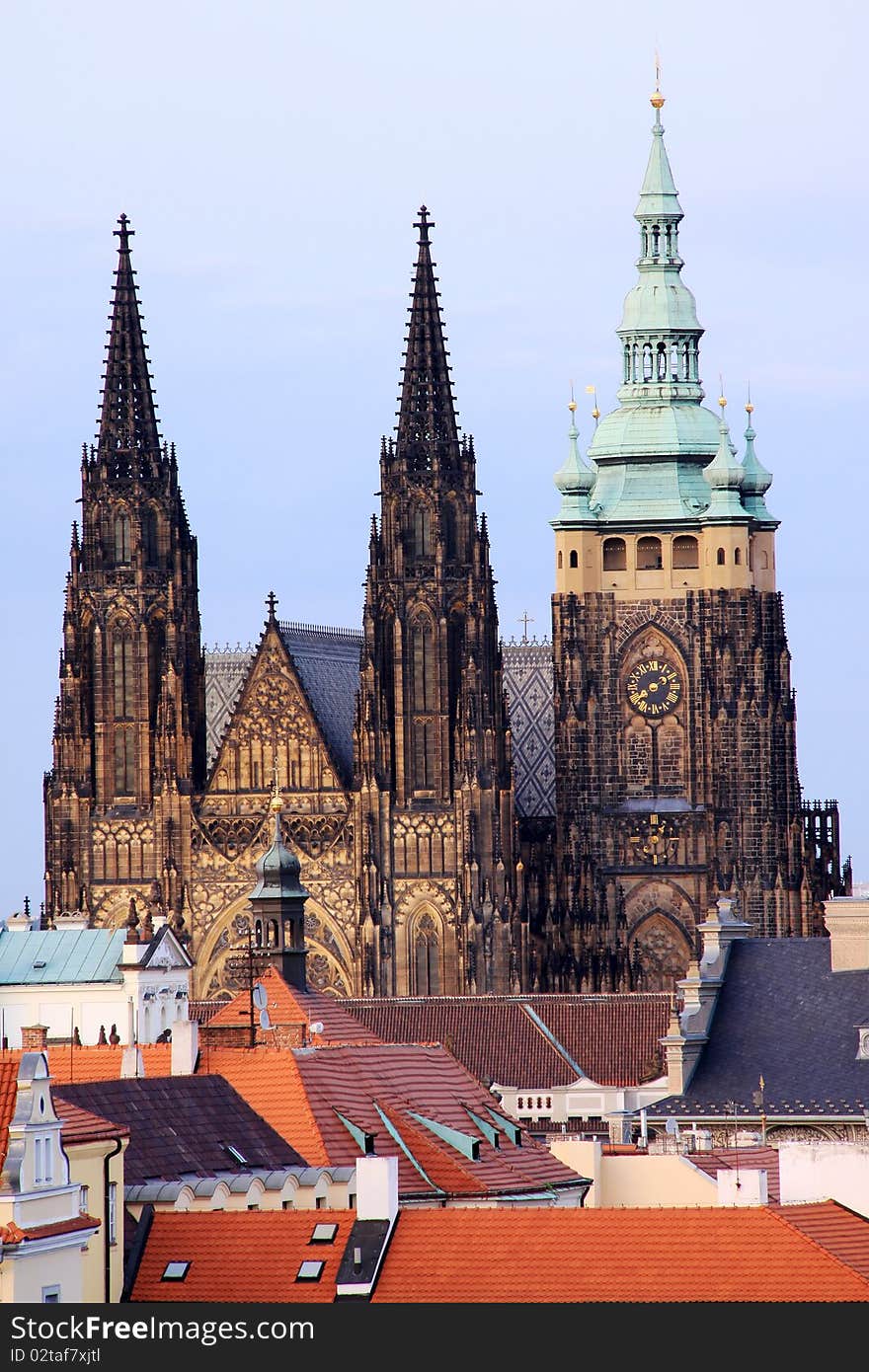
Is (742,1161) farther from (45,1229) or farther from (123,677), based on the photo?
(123,677)

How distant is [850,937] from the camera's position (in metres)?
123

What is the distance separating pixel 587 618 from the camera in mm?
154250

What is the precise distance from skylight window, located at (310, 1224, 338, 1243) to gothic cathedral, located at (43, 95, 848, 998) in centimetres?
6986

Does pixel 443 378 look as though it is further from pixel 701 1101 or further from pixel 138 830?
pixel 701 1101

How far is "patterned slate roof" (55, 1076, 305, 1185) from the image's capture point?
84.8 m

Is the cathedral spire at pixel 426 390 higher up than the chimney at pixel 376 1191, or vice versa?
the cathedral spire at pixel 426 390

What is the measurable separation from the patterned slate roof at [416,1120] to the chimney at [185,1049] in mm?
2197

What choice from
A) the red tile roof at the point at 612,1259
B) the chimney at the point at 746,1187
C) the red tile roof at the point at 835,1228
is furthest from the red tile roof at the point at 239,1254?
the chimney at the point at 746,1187

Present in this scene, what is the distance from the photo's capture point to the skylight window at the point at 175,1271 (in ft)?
252

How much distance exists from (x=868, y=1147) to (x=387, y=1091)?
1497cm

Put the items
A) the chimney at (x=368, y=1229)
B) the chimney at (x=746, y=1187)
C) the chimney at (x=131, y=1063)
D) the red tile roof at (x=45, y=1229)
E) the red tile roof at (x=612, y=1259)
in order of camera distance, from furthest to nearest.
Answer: the chimney at (x=131, y=1063) < the chimney at (x=746, y=1187) < the chimney at (x=368, y=1229) < the red tile roof at (x=612, y=1259) < the red tile roof at (x=45, y=1229)

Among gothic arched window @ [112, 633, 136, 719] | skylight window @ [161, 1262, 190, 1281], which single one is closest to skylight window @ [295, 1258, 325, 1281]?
skylight window @ [161, 1262, 190, 1281]

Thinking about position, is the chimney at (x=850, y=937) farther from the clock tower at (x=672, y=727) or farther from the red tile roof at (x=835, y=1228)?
the red tile roof at (x=835, y=1228)

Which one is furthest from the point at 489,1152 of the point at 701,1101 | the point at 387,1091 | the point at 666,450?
the point at 666,450
